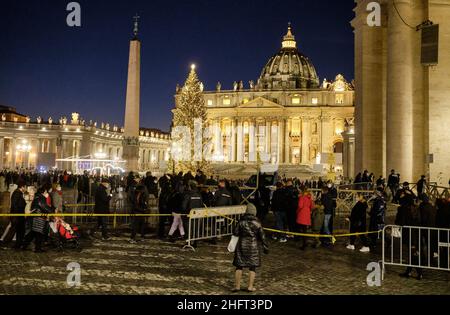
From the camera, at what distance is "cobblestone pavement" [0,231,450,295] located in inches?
312

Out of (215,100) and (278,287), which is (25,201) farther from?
(215,100)

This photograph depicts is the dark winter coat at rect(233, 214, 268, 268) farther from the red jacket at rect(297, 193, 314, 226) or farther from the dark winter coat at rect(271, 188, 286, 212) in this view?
the dark winter coat at rect(271, 188, 286, 212)

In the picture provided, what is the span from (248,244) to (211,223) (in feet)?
17.6

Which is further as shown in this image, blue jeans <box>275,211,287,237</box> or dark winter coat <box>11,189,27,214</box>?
blue jeans <box>275,211,287,237</box>

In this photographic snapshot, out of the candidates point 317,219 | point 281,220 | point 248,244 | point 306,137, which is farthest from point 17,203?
point 306,137

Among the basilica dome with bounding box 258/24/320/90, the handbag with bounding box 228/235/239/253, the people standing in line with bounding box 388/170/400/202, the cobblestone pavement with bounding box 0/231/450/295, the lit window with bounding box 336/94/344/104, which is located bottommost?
the cobblestone pavement with bounding box 0/231/450/295

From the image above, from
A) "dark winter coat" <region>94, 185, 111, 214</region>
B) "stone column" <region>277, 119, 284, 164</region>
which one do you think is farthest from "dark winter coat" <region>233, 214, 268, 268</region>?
"stone column" <region>277, 119, 284, 164</region>

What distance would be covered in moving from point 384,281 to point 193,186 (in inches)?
229

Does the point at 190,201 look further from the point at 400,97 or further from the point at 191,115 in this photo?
the point at 191,115

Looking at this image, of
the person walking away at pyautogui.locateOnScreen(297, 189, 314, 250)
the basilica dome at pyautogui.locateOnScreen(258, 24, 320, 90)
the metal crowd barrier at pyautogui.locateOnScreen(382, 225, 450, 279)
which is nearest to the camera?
the metal crowd barrier at pyautogui.locateOnScreen(382, 225, 450, 279)

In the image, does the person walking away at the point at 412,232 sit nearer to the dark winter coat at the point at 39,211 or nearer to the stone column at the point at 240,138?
the dark winter coat at the point at 39,211

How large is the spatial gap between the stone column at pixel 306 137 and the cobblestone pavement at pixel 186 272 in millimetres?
89496

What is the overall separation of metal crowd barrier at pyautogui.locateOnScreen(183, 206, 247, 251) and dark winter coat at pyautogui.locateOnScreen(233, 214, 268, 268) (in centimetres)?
433

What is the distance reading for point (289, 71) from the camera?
127562mm
